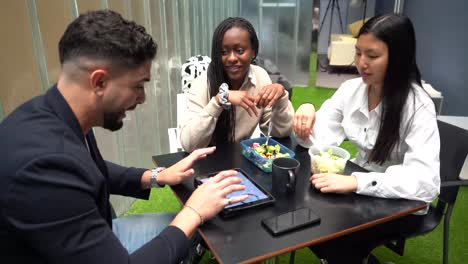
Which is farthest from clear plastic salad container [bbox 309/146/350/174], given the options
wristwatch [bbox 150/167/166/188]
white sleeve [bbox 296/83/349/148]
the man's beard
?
the man's beard

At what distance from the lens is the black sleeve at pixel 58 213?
0.77 meters

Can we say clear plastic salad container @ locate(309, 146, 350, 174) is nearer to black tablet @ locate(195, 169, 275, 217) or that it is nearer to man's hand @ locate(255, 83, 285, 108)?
black tablet @ locate(195, 169, 275, 217)

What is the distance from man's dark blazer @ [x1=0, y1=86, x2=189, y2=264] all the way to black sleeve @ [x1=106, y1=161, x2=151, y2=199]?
0.44m

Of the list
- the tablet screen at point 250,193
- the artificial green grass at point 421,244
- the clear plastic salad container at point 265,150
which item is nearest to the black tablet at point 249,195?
the tablet screen at point 250,193

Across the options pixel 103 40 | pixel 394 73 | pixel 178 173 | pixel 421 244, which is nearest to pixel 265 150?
pixel 178 173

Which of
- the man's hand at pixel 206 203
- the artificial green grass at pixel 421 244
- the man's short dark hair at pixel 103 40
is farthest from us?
the artificial green grass at pixel 421 244

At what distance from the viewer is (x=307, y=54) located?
17.5 feet

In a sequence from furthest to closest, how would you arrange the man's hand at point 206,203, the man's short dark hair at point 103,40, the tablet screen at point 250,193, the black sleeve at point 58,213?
the tablet screen at point 250,193 < the man's hand at point 206,203 < the man's short dark hair at point 103,40 < the black sleeve at point 58,213

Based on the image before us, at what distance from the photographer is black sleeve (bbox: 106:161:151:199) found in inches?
54.0

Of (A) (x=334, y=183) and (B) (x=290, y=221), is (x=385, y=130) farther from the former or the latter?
(B) (x=290, y=221)

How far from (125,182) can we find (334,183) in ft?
2.55

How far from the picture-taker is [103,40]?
921 millimetres

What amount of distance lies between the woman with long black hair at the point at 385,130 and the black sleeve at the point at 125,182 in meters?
0.66

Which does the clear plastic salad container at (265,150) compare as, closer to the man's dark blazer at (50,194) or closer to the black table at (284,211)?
the black table at (284,211)
